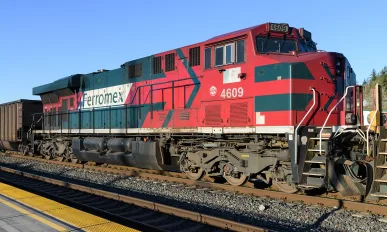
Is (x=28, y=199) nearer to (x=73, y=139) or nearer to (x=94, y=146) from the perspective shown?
(x=94, y=146)

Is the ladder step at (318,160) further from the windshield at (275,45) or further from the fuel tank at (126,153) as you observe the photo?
the fuel tank at (126,153)

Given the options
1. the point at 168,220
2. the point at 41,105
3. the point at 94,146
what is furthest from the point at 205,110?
the point at 41,105

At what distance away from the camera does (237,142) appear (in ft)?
30.3

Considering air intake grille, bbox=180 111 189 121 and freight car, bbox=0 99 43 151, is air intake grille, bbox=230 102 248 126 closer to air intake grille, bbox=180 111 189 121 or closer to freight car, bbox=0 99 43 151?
air intake grille, bbox=180 111 189 121

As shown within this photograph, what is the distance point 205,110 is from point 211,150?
1083mm

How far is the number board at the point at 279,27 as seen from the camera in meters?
8.90

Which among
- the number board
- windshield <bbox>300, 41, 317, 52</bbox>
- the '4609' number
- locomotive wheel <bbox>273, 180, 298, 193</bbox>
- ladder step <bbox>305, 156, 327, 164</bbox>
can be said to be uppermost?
the number board

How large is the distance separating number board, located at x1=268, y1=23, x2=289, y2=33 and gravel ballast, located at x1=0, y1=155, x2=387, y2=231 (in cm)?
402

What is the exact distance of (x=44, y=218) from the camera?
18.1 feet

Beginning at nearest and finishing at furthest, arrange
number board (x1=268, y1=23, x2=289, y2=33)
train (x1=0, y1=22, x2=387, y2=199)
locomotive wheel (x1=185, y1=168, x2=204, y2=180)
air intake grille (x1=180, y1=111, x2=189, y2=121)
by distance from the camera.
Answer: train (x1=0, y1=22, x2=387, y2=199), number board (x1=268, y1=23, x2=289, y2=33), locomotive wheel (x1=185, y1=168, x2=204, y2=180), air intake grille (x1=180, y1=111, x2=189, y2=121)

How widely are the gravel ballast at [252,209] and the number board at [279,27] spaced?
4.02 metres

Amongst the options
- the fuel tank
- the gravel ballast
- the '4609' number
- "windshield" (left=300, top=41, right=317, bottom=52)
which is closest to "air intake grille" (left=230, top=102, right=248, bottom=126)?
the '4609' number

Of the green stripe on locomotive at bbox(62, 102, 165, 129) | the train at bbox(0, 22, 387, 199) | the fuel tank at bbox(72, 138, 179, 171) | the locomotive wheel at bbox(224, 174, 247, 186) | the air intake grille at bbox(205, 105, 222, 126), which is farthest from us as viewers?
the green stripe on locomotive at bbox(62, 102, 165, 129)

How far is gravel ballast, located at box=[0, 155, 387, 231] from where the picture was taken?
615 cm
